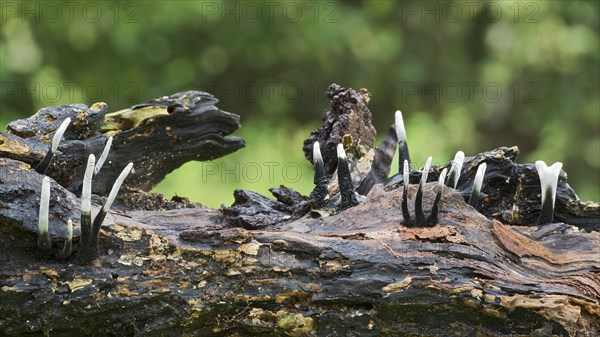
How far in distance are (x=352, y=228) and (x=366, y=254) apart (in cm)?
12

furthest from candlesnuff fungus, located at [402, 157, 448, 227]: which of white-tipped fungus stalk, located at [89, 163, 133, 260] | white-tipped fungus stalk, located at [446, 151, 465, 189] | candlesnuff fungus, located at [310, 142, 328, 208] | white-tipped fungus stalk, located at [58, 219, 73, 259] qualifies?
white-tipped fungus stalk, located at [58, 219, 73, 259]

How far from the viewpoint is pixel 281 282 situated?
1.80 m

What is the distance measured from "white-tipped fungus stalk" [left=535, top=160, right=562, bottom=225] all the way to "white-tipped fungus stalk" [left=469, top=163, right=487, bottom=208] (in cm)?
13

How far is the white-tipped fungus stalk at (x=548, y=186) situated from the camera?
77.5 inches

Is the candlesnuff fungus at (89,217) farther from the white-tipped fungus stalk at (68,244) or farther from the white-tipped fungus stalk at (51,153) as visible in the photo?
the white-tipped fungus stalk at (51,153)

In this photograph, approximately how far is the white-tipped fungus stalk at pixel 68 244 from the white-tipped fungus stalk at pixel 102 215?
42 mm

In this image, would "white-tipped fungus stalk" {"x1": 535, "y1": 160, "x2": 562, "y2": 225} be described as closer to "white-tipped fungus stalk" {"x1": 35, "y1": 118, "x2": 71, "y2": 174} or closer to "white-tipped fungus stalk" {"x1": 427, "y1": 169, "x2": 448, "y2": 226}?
"white-tipped fungus stalk" {"x1": 427, "y1": 169, "x2": 448, "y2": 226}

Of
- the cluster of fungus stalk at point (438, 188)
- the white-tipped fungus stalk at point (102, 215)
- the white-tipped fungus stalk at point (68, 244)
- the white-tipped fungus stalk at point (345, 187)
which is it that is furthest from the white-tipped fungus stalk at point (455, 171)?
the white-tipped fungus stalk at point (68, 244)

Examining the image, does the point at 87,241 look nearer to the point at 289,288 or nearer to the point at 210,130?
the point at 289,288

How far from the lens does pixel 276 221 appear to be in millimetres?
2047

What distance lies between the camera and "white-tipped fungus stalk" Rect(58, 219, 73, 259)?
1713 millimetres

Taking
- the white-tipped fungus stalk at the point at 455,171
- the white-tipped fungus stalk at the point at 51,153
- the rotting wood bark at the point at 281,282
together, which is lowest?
the rotting wood bark at the point at 281,282

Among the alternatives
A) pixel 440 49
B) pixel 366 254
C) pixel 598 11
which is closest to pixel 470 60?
pixel 440 49

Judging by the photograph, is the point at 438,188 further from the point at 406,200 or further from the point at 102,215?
the point at 102,215
